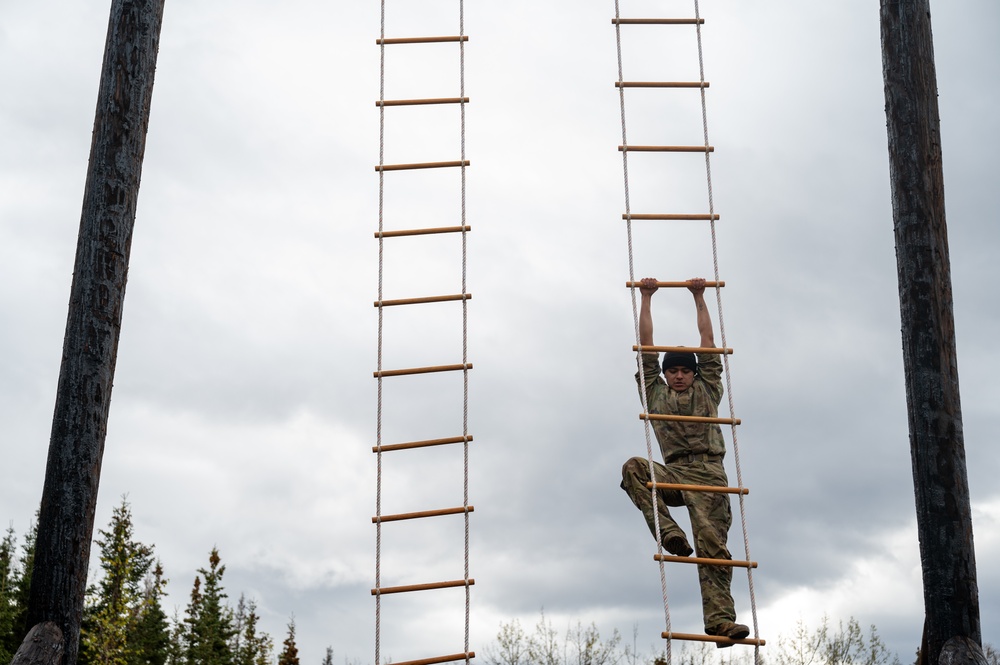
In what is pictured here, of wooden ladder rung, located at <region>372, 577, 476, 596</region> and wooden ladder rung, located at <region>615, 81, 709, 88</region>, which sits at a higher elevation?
wooden ladder rung, located at <region>615, 81, 709, 88</region>

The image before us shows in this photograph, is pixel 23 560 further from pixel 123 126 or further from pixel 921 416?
pixel 921 416

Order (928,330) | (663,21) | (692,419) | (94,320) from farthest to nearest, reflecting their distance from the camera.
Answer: (663,21) < (692,419) < (94,320) < (928,330)

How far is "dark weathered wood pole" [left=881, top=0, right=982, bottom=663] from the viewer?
13.2 ft

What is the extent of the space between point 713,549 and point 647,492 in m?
0.35

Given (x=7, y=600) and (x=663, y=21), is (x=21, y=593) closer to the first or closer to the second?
(x=7, y=600)

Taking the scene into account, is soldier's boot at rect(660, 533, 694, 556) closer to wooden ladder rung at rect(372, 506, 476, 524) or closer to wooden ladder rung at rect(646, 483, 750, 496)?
wooden ladder rung at rect(646, 483, 750, 496)

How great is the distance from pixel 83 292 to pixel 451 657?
1.92 meters

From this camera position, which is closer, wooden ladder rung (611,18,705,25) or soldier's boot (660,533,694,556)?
soldier's boot (660,533,694,556)

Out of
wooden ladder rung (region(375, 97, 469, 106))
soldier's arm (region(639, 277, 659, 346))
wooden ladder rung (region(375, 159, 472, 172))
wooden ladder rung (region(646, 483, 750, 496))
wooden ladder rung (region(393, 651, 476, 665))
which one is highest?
wooden ladder rung (region(375, 97, 469, 106))

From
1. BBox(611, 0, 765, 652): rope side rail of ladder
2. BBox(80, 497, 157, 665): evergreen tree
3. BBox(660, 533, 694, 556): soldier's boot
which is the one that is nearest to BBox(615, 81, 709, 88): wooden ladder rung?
BBox(611, 0, 765, 652): rope side rail of ladder

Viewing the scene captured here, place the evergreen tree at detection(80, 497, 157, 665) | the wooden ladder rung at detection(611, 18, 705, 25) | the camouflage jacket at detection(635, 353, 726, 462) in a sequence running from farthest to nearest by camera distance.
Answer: the evergreen tree at detection(80, 497, 157, 665)
the wooden ladder rung at detection(611, 18, 705, 25)
the camouflage jacket at detection(635, 353, 726, 462)

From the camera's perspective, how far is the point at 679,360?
207 inches

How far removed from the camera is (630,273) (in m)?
5.14

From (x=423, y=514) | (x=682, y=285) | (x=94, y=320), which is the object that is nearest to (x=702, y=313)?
(x=682, y=285)
